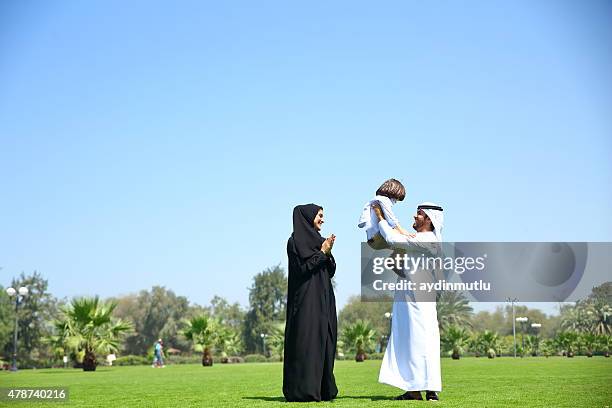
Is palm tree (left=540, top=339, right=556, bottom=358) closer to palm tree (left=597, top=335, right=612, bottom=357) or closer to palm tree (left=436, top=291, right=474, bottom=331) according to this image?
palm tree (left=597, top=335, right=612, bottom=357)

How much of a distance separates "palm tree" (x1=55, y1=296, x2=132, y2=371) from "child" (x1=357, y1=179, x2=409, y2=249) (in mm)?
21952

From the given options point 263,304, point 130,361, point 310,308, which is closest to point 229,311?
point 263,304

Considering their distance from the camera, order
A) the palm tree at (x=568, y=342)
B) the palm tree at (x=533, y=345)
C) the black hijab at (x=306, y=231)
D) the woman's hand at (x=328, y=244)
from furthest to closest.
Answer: the palm tree at (x=533, y=345) → the palm tree at (x=568, y=342) → the black hijab at (x=306, y=231) → the woman's hand at (x=328, y=244)

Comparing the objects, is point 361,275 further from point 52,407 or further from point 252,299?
point 252,299

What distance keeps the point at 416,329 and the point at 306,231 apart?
1.75 meters

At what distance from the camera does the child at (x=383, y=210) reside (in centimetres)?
848

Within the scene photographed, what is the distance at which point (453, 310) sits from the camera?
76438mm

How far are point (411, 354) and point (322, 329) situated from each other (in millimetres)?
1125

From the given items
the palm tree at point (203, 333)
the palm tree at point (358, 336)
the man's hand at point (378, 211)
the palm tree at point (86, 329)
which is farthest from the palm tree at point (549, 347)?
the man's hand at point (378, 211)

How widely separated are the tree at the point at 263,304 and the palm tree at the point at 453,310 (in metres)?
20.3

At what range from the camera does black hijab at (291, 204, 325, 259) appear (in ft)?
28.4

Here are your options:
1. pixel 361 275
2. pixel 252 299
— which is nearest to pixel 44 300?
pixel 252 299

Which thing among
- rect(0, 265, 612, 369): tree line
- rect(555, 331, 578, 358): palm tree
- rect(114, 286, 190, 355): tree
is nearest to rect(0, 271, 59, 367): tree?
rect(0, 265, 612, 369): tree line

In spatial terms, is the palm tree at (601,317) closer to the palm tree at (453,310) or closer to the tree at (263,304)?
the palm tree at (453,310)
